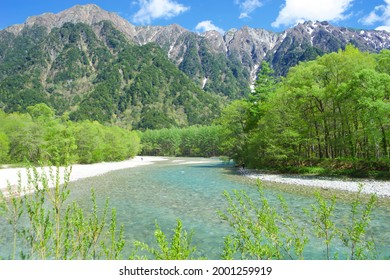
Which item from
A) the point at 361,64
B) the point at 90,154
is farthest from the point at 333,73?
the point at 90,154

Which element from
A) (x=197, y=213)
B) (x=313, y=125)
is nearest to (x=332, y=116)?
(x=313, y=125)

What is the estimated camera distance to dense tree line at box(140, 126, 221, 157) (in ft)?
473

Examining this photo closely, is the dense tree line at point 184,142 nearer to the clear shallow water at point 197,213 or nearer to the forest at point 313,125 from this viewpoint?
the forest at point 313,125

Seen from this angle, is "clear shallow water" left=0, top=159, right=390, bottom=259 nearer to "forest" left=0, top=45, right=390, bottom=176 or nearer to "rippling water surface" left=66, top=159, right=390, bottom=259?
"rippling water surface" left=66, top=159, right=390, bottom=259

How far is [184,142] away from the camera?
161125mm

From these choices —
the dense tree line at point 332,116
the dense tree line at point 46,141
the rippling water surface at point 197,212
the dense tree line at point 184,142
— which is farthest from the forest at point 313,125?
the dense tree line at point 184,142

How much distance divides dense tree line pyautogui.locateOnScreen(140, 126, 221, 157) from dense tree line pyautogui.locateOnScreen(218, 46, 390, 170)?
8727cm

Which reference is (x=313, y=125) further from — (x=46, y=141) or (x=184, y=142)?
(x=184, y=142)

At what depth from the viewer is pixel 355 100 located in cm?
3609

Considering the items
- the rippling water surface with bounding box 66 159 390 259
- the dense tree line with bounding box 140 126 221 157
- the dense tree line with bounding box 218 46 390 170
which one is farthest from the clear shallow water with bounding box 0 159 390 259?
the dense tree line with bounding box 140 126 221 157

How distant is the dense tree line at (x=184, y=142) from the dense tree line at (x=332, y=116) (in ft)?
286

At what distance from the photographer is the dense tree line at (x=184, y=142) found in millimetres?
144250
